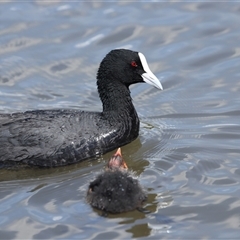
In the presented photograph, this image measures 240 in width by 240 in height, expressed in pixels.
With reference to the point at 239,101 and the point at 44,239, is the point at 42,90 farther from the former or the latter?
the point at 44,239

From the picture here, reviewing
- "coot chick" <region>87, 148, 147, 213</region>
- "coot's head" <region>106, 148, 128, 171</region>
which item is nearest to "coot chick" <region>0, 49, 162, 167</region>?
"coot's head" <region>106, 148, 128, 171</region>

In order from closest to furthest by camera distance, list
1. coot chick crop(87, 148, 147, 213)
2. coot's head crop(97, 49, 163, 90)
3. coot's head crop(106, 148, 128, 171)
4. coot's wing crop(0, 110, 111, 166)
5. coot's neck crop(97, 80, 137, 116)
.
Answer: coot chick crop(87, 148, 147, 213) < coot's head crop(106, 148, 128, 171) < coot's wing crop(0, 110, 111, 166) < coot's head crop(97, 49, 163, 90) < coot's neck crop(97, 80, 137, 116)

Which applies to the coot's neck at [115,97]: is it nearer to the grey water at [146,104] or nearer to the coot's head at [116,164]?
the grey water at [146,104]

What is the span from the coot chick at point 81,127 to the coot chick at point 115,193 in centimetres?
123

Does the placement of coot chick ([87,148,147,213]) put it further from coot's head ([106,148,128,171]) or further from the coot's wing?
the coot's wing

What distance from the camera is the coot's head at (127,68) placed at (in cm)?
934

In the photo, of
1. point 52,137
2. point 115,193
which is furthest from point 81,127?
point 115,193

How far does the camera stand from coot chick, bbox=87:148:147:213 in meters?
7.43

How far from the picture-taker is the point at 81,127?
8.96 m

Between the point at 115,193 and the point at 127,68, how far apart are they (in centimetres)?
232

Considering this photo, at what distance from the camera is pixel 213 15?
12617 millimetres

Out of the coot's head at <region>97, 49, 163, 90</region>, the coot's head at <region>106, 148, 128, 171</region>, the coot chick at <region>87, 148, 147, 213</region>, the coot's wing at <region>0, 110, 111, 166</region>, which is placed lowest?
the coot chick at <region>87, 148, 147, 213</region>

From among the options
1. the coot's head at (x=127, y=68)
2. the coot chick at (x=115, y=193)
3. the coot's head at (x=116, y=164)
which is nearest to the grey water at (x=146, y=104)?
the coot chick at (x=115, y=193)

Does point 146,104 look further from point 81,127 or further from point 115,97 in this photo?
point 81,127
